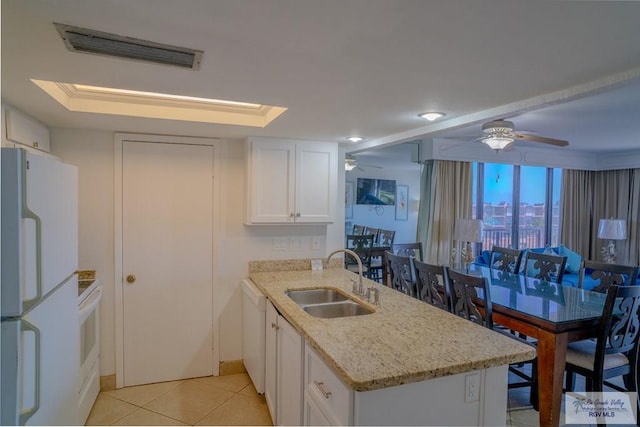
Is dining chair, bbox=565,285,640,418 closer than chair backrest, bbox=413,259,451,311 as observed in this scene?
Yes

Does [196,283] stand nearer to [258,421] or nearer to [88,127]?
[258,421]

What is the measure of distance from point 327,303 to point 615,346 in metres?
1.90

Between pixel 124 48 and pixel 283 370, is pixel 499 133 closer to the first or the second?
pixel 283 370

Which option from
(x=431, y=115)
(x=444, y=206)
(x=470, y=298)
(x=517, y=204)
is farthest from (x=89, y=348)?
(x=517, y=204)

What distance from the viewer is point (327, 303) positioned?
259cm

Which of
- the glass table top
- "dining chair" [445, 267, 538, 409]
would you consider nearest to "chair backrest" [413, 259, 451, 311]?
"dining chair" [445, 267, 538, 409]

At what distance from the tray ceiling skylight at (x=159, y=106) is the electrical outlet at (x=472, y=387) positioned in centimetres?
173

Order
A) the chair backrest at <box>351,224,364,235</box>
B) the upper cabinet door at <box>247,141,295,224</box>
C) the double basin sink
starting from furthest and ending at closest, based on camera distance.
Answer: the chair backrest at <box>351,224,364,235</box> < the upper cabinet door at <box>247,141,295,224</box> < the double basin sink

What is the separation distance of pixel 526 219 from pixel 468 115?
4.75 metres

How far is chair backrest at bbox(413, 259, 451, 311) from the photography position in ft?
9.08

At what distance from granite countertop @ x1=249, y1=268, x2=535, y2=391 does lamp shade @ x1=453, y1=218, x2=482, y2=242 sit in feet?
7.94

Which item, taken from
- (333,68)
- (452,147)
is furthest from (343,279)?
(452,147)

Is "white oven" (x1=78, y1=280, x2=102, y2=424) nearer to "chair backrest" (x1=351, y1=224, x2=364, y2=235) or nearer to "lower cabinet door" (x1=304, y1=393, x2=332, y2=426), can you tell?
"lower cabinet door" (x1=304, y1=393, x2=332, y2=426)

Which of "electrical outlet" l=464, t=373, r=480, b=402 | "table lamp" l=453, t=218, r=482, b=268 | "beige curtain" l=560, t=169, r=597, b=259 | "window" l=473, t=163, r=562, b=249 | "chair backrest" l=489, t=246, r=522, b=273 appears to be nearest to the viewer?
"electrical outlet" l=464, t=373, r=480, b=402
